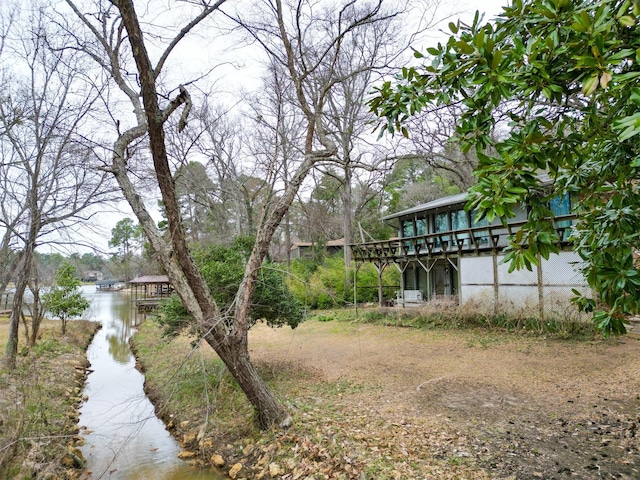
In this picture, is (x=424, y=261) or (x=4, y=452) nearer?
(x=4, y=452)

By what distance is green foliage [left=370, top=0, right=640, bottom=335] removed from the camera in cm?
211

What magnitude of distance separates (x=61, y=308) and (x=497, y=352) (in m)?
14.9

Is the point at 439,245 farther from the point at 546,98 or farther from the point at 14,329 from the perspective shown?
the point at 14,329

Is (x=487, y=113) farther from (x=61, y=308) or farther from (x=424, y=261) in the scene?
(x=61, y=308)

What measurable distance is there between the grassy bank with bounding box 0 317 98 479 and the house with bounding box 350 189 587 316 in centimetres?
752

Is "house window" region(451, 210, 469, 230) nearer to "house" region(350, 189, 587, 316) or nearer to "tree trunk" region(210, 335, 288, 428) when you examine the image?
"house" region(350, 189, 587, 316)

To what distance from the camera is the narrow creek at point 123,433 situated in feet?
16.6

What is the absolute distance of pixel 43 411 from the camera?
5.45 meters

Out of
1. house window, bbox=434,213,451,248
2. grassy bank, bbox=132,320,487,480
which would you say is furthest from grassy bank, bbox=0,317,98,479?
house window, bbox=434,213,451,248

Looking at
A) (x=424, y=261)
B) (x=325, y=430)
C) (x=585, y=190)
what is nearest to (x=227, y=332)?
(x=325, y=430)

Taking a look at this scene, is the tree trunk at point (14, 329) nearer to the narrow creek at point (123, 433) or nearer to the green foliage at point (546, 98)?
the narrow creek at point (123, 433)

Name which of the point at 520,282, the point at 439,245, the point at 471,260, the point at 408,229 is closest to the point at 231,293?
the point at 471,260

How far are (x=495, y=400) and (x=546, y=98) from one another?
499 centimetres

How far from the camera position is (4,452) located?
377cm
